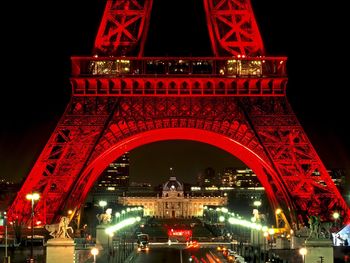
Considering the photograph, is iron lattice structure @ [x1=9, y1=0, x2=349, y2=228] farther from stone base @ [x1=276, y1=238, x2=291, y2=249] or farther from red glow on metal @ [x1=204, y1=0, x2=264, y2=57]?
stone base @ [x1=276, y1=238, x2=291, y2=249]

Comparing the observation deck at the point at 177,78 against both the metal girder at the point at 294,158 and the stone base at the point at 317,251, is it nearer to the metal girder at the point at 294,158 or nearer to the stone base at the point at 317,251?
the metal girder at the point at 294,158

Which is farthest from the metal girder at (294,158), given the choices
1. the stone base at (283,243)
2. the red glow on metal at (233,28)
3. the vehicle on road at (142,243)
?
the vehicle on road at (142,243)

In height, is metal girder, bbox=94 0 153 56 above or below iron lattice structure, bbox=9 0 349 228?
above

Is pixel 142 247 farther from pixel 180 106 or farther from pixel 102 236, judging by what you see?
pixel 180 106

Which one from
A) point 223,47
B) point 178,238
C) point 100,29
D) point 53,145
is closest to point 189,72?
point 223,47

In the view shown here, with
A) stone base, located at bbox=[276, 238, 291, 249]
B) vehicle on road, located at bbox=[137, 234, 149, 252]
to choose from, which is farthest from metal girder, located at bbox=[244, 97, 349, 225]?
vehicle on road, located at bbox=[137, 234, 149, 252]
